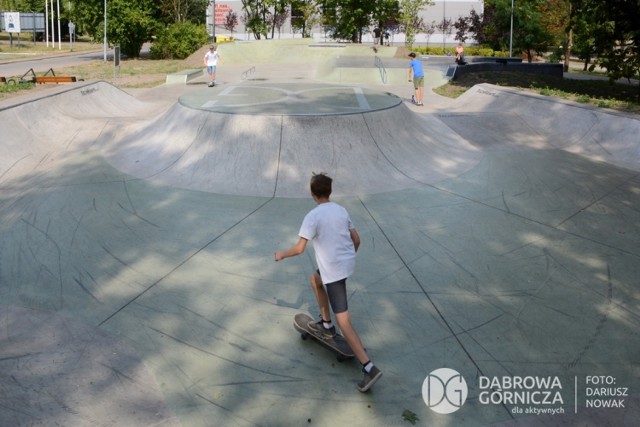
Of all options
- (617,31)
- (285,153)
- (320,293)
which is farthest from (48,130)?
(617,31)

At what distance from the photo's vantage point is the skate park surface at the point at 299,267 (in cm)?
408

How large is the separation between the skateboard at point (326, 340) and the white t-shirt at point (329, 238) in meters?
0.74

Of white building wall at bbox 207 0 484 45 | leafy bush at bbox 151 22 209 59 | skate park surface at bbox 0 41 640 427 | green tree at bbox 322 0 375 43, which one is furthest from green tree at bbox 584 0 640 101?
white building wall at bbox 207 0 484 45

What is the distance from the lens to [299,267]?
20.1 feet

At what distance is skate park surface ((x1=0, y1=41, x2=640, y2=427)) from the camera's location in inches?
161

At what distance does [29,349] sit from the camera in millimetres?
4527

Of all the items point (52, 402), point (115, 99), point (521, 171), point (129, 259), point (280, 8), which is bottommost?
point (52, 402)

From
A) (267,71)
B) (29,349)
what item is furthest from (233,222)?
(267,71)

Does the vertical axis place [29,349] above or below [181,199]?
below

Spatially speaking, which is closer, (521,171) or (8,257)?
(8,257)

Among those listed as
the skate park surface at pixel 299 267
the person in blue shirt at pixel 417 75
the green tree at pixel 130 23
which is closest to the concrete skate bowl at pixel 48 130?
the skate park surface at pixel 299 267

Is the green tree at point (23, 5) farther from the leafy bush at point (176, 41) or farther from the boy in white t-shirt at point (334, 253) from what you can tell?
the boy in white t-shirt at point (334, 253)

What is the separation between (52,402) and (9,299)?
191 cm

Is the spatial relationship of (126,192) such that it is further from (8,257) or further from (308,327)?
(308,327)
